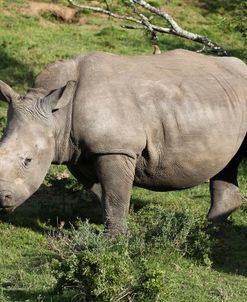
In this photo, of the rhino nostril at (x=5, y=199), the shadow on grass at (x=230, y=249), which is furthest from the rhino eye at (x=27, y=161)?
the shadow on grass at (x=230, y=249)

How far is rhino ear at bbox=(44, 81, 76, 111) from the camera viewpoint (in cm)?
895

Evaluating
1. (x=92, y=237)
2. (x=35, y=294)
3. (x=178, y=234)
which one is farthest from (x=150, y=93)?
(x=35, y=294)

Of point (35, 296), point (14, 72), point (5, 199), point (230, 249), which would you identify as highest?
point (35, 296)

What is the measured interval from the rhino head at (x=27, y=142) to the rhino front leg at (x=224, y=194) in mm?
2389

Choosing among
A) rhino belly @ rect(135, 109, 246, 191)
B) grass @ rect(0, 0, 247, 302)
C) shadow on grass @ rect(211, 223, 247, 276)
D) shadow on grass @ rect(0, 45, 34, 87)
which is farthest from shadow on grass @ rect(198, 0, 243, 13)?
rhino belly @ rect(135, 109, 246, 191)

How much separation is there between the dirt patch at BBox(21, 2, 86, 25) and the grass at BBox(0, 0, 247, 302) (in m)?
0.82

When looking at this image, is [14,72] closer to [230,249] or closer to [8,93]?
[8,93]

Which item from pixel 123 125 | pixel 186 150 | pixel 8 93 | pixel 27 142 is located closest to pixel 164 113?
pixel 186 150

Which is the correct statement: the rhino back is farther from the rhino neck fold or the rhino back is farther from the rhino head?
the rhino head

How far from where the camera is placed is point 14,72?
1652 cm

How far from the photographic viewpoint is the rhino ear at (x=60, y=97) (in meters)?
8.95

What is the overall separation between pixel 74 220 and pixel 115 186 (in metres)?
1.48

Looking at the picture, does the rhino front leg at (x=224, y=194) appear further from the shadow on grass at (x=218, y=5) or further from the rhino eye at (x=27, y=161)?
the shadow on grass at (x=218, y=5)

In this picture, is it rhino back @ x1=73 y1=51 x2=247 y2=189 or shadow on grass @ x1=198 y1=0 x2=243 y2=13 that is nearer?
rhino back @ x1=73 y1=51 x2=247 y2=189
